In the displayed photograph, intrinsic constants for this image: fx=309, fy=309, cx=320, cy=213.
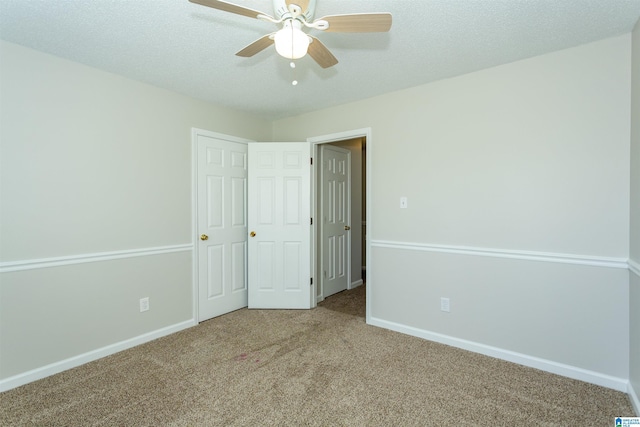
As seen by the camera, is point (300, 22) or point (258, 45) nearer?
point (300, 22)

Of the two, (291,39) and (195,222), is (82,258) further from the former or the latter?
(291,39)

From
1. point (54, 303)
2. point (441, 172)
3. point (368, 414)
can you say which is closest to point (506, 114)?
point (441, 172)

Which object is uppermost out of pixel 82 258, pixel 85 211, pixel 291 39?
pixel 291 39

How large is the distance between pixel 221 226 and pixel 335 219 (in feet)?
5.13

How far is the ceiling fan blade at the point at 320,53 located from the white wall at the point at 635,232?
187cm

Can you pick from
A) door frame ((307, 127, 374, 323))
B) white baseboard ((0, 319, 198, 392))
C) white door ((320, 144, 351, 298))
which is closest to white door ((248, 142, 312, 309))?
door frame ((307, 127, 374, 323))

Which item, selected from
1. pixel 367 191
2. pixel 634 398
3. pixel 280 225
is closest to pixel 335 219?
pixel 280 225

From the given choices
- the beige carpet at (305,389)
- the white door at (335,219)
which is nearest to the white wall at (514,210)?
the beige carpet at (305,389)

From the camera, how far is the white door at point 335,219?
4098mm

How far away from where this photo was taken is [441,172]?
280 cm

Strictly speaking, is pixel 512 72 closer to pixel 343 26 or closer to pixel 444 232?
pixel 444 232

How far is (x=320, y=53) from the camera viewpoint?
1.81 meters

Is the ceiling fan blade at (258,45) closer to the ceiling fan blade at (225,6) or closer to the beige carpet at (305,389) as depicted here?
the ceiling fan blade at (225,6)

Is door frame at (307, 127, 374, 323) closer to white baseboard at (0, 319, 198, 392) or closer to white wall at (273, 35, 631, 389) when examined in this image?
white wall at (273, 35, 631, 389)
